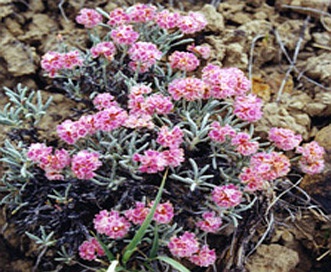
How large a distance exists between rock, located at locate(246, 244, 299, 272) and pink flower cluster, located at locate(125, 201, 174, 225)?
696mm

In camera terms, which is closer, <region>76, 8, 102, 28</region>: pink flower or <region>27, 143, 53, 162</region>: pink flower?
<region>27, 143, 53, 162</region>: pink flower

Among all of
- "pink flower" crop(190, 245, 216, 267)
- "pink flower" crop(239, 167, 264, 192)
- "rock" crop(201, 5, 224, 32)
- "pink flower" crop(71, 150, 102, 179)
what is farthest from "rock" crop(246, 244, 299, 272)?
"rock" crop(201, 5, 224, 32)

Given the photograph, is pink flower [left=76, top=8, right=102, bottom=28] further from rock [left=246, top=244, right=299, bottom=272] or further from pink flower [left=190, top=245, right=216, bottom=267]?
rock [left=246, top=244, right=299, bottom=272]

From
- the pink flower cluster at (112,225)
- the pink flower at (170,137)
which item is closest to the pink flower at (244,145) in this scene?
the pink flower at (170,137)

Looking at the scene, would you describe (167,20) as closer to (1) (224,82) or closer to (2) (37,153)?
(1) (224,82)

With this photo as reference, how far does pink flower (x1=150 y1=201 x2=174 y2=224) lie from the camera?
2.86 meters

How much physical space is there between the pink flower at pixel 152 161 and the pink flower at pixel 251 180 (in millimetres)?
472

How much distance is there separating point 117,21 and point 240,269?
70.9 inches

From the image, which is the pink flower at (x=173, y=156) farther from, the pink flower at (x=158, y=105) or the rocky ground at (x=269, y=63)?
the rocky ground at (x=269, y=63)

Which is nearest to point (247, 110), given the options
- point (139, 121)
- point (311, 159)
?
point (311, 159)

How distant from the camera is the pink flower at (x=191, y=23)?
357cm

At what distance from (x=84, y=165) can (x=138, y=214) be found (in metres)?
0.40

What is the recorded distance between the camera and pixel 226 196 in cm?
292

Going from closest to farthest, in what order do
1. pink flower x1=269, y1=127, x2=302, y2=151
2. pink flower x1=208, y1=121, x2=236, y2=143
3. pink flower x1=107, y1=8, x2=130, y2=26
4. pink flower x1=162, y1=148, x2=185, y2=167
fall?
pink flower x1=162, y1=148, x2=185, y2=167
pink flower x1=208, y1=121, x2=236, y2=143
pink flower x1=269, y1=127, x2=302, y2=151
pink flower x1=107, y1=8, x2=130, y2=26
